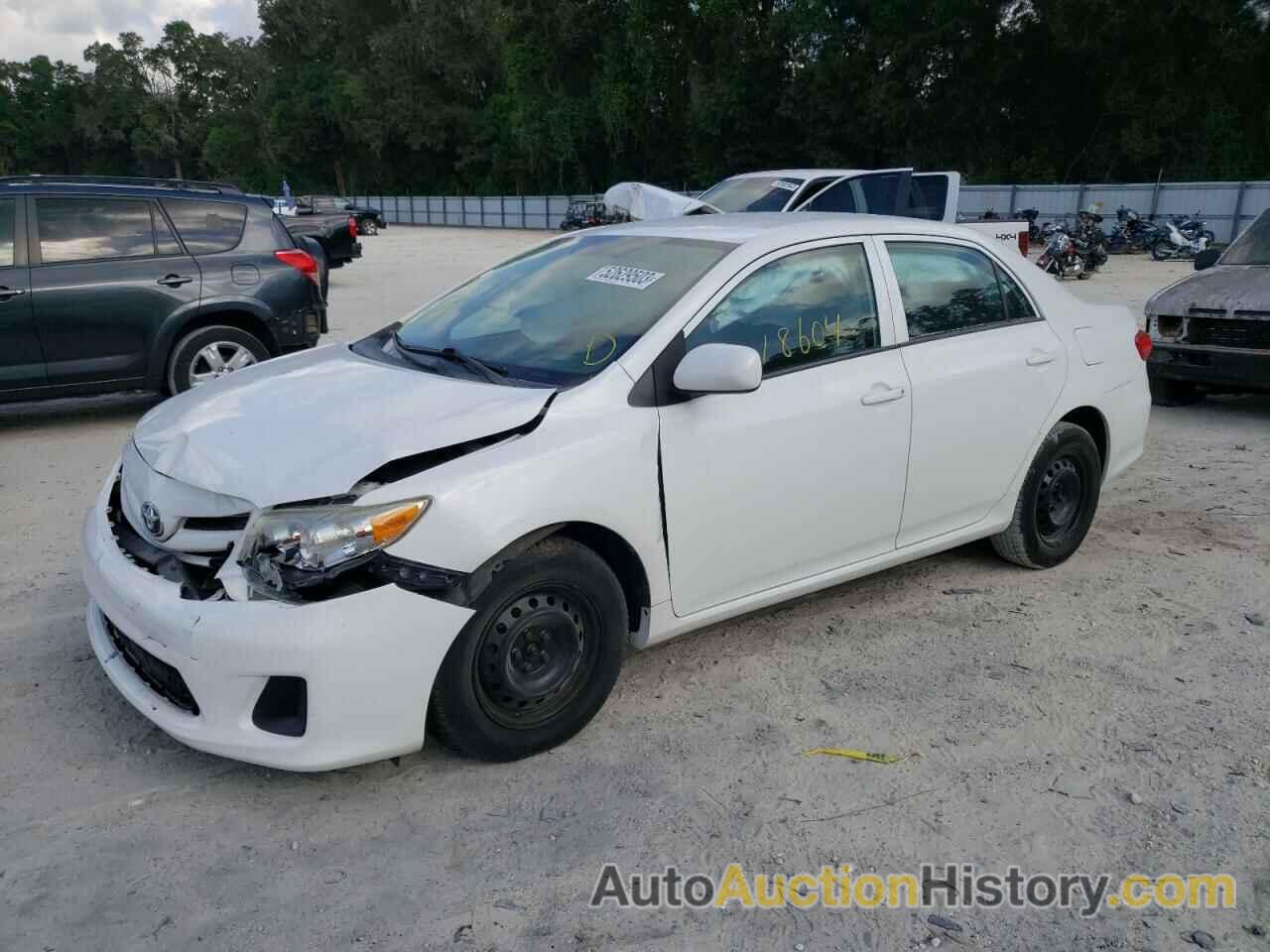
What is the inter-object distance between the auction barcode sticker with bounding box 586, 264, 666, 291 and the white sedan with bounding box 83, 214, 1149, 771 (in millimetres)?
25

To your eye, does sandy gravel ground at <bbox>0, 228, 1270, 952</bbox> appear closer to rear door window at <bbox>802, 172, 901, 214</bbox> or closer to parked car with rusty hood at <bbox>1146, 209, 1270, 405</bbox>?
parked car with rusty hood at <bbox>1146, 209, 1270, 405</bbox>

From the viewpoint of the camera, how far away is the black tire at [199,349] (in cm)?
770

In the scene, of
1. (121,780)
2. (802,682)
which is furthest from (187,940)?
(802,682)

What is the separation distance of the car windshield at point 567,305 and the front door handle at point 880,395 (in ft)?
2.50

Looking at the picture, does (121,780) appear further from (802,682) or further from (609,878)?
(802,682)

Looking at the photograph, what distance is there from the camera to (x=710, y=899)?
2.71 m

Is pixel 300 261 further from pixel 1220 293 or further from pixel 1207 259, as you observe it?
pixel 1207 259

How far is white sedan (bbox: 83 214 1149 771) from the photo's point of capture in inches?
114

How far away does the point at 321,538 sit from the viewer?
2.86 metres

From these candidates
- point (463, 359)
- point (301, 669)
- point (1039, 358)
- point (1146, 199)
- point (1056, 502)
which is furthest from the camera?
point (1146, 199)

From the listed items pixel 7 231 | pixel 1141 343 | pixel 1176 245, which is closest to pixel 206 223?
pixel 7 231

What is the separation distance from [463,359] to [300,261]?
16.9 feet

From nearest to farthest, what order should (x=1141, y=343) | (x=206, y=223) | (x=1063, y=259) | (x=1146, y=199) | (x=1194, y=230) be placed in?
(x=1141, y=343) → (x=206, y=223) → (x=1063, y=259) → (x=1194, y=230) → (x=1146, y=199)

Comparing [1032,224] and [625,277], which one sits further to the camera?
[1032,224]
